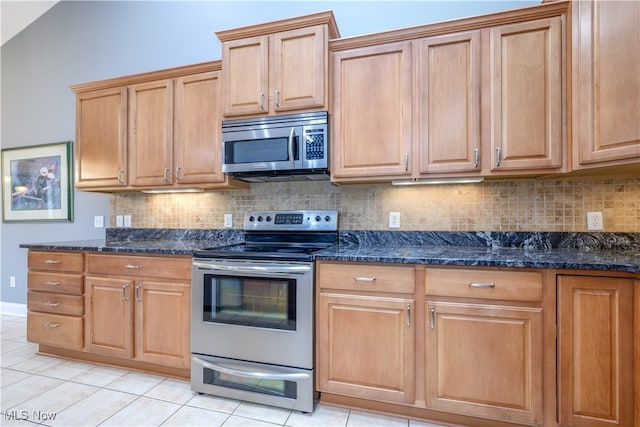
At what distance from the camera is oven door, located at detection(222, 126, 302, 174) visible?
2.07m

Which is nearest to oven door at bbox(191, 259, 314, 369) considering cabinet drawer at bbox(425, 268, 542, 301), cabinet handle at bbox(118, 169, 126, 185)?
cabinet drawer at bbox(425, 268, 542, 301)

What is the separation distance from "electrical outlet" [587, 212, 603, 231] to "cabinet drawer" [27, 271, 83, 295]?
3.52 m

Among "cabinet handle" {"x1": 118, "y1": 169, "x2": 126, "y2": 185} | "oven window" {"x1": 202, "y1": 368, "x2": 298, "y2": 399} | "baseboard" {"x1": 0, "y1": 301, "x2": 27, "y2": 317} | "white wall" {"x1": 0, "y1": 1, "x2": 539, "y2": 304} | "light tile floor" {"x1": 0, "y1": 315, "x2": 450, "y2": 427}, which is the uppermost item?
"white wall" {"x1": 0, "y1": 1, "x2": 539, "y2": 304}

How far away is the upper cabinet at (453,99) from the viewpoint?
1755mm

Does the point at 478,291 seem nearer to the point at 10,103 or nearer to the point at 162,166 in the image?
the point at 162,166

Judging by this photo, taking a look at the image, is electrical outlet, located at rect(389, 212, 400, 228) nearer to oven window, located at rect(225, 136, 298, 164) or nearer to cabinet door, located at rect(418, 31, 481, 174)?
cabinet door, located at rect(418, 31, 481, 174)

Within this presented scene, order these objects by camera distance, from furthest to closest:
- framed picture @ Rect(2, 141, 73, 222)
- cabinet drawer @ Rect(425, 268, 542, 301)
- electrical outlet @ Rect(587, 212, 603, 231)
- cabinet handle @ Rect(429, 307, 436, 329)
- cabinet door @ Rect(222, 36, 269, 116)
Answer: framed picture @ Rect(2, 141, 73, 222) < cabinet door @ Rect(222, 36, 269, 116) < electrical outlet @ Rect(587, 212, 603, 231) < cabinet handle @ Rect(429, 307, 436, 329) < cabinet drawer @ Rect(425, 268, 542, 301)

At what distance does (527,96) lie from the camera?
1.77 metres

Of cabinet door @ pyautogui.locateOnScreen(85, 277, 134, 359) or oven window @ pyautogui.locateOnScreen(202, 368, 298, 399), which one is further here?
cabinet door @ pyautogui.locateOnScreen(85, 277, 134, 359)

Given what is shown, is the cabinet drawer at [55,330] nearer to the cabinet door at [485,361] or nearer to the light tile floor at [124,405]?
the light tile floor at [124,405]

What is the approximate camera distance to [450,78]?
74.0 inches

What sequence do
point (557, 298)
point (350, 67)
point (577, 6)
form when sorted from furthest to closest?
point (350, 67)
point (577, 6)
point (557, 298)

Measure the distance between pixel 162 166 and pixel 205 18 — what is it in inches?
56.7

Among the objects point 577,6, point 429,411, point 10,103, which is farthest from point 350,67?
point 10,103
